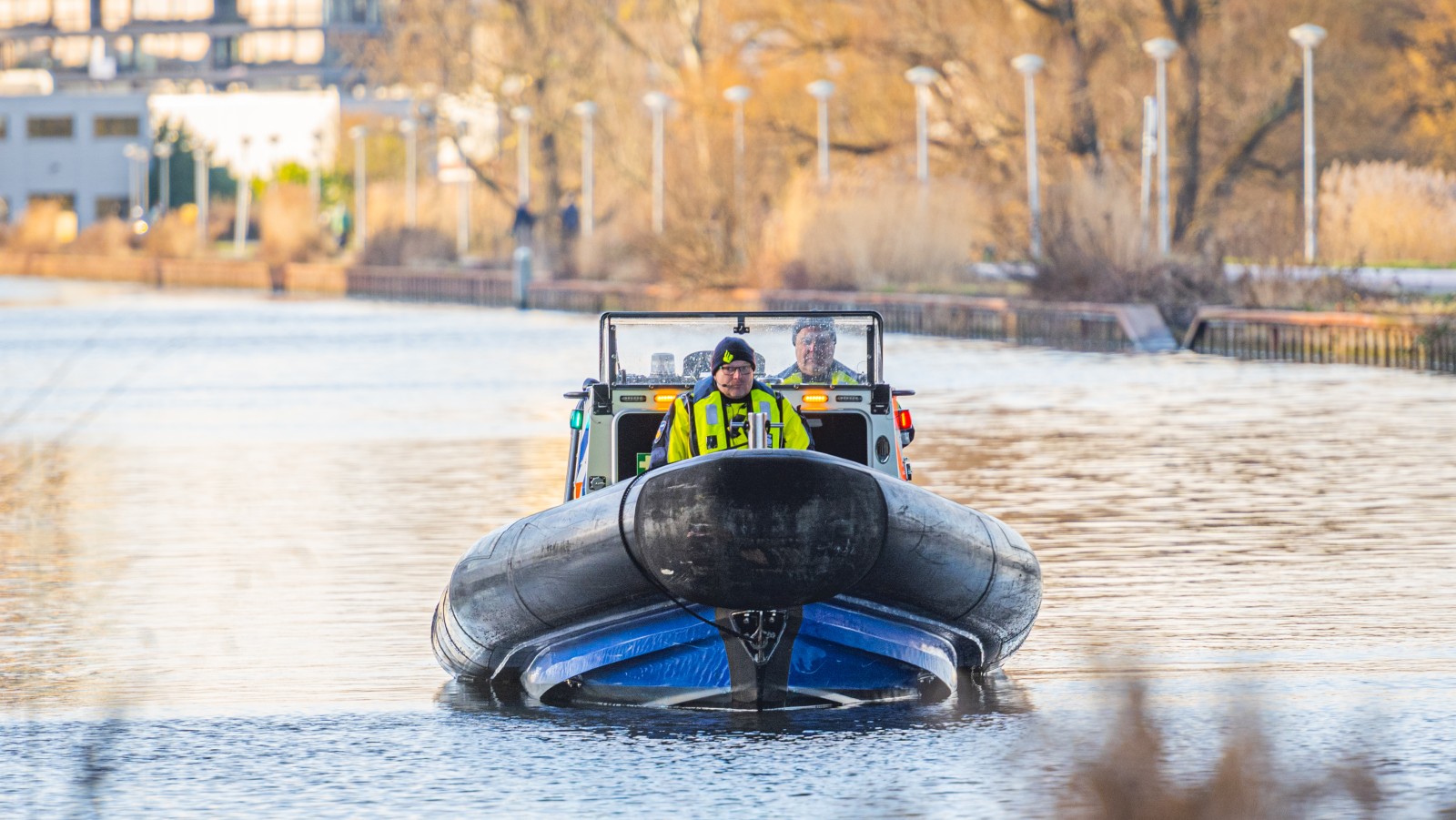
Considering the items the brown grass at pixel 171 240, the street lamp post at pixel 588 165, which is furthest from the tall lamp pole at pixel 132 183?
the street lamp post at pixel 588 165

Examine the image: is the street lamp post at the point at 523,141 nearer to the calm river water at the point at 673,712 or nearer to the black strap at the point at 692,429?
the calm river water at the point at 673,712

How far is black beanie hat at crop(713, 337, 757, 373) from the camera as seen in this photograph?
11.1 m

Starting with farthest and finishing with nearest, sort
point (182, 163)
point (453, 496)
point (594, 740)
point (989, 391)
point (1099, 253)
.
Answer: point (182, 163), point (1099, 253), point (989, 391), point (453, 496), point (594, 740)

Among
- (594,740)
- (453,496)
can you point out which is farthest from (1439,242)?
(594,740)

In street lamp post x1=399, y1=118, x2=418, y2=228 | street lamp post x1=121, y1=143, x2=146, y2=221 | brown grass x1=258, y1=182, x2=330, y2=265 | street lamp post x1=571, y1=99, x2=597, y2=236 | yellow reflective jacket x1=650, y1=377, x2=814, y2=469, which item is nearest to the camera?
yellow reflective jacket x1=650, y1=377, x2=814, y2=469

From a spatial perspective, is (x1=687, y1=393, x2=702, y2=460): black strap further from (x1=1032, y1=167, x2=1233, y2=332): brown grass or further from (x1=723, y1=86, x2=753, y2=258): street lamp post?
(x1=723, y1=86, x2=753, y2=258): street lamp post

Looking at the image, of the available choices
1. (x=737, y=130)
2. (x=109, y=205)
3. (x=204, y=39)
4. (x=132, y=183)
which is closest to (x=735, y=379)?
(x=737, y=130)

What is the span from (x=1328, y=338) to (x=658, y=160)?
26928 millimetres

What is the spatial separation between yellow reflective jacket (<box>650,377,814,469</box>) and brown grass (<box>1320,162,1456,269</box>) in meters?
31.6

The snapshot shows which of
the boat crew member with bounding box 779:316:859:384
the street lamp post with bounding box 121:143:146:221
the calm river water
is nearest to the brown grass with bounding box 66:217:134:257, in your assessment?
the street lamp post with bounding box 121:143:146:221

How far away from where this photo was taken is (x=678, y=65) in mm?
67312

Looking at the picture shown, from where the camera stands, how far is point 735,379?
36.8ft

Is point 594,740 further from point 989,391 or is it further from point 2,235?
point 2,235

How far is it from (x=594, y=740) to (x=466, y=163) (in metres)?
65.7
